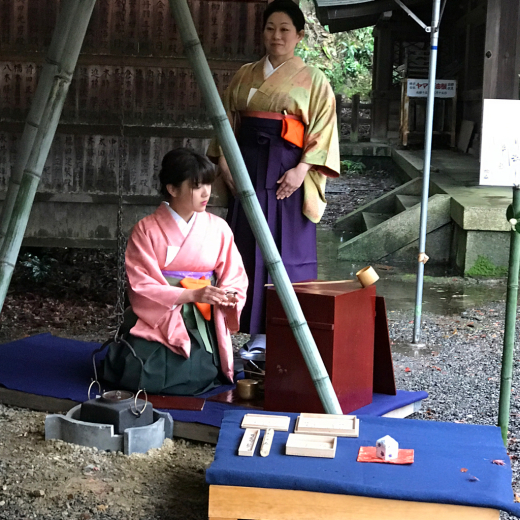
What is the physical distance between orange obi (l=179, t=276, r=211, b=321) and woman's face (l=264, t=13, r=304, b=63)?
1266mm

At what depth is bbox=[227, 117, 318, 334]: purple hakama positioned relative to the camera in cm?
418

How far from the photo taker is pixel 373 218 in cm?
Answer: 994

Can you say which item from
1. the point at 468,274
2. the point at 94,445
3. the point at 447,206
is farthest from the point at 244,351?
the point at 447,206

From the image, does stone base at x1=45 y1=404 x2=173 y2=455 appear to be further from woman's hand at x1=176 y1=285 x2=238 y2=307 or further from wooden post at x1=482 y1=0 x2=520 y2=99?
wooden post at x1=482 y1=0 x2=520 y2=99

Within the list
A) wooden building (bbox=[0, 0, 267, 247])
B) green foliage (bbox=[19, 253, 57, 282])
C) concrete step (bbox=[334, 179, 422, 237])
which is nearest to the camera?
wooden building (bbox=[0, 0, 267, 247])

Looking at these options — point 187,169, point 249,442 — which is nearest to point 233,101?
point 187,169

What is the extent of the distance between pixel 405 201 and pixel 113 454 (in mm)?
7046

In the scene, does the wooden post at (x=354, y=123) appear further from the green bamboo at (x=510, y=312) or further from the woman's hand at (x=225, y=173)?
the green bamboo at (x=510, y=312)

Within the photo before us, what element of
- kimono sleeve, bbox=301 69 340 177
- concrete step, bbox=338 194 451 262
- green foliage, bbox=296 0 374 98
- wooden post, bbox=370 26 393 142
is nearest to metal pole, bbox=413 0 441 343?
kimono sleeve, bbox=301 69 340 177

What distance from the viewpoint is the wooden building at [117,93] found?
17.9 feet

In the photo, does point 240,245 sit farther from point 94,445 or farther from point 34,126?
point 34,126

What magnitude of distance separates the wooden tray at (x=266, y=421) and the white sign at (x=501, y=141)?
134 cm

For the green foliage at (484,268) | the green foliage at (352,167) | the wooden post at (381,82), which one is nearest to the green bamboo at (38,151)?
the green foliage at (484,268)

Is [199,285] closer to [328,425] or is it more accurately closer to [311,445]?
[328,425]
